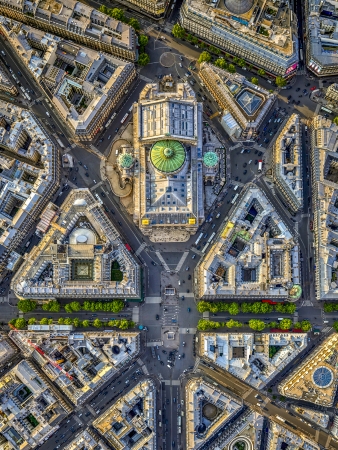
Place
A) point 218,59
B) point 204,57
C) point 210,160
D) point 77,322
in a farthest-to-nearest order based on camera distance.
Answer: point 218,59
point 204,57
point 77,322
point 210,160

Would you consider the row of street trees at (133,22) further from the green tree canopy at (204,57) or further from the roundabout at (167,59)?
the green tree canopy at (204,57)

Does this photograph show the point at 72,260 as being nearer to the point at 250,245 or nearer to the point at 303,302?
the point at 250,245

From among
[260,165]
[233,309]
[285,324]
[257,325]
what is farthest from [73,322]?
[260,165]

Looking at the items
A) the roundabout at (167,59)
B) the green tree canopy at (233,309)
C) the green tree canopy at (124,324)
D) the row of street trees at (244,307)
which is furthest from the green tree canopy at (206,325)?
the roundabout at (167,59)

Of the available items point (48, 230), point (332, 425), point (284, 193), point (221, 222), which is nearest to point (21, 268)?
point (48, 230)

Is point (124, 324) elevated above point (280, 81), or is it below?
below

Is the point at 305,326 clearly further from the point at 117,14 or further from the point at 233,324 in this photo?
the point at 117,14

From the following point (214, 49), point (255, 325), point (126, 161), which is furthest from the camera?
point (214, 49)
